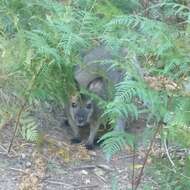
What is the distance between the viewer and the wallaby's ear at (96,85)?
5121mm

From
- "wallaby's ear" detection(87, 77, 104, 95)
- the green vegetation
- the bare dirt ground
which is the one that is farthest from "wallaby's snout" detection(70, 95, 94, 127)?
the green vegetation

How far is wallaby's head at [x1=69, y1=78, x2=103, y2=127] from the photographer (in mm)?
5180

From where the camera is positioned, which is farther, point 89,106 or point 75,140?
point 89,106

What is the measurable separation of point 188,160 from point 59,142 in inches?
55.0

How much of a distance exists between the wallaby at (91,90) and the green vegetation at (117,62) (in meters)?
0.21

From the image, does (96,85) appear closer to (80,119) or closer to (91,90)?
(91,90)

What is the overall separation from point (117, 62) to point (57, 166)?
3.94ft

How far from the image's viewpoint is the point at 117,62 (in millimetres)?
3547

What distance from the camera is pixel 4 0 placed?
4871 mm

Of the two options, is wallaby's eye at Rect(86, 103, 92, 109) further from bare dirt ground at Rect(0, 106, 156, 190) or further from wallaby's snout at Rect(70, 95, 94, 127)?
bare dirt ground at Rect(0, 106, 156, 190)

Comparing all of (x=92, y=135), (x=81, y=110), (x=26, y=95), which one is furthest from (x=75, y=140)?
(x=26, y=95)

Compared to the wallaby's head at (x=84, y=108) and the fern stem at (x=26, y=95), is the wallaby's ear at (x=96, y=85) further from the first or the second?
the fern stem at (x=26, y=95)

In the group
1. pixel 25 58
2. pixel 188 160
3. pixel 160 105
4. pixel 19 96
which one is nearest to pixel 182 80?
pixel 160 105

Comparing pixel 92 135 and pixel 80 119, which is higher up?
pixel 80 119
